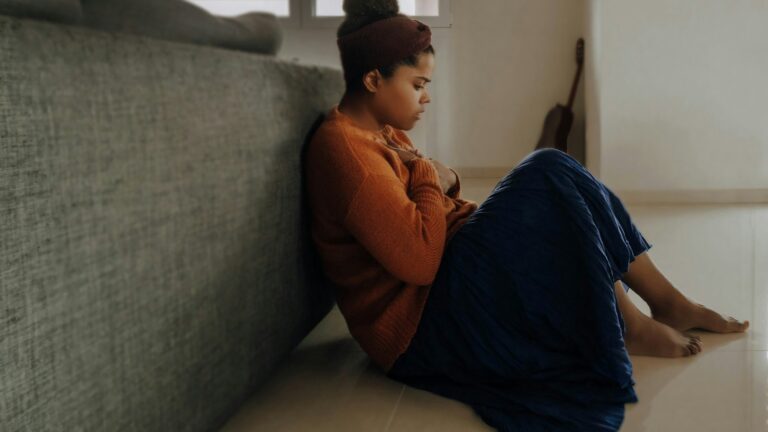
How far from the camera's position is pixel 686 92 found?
407 centimetres

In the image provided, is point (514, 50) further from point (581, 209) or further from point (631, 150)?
point (581, 209)

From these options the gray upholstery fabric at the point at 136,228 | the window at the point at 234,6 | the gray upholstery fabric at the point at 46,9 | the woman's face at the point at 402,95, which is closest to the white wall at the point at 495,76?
the woman's face at the point at 402,95

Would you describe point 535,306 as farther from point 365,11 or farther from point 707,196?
point 707,196

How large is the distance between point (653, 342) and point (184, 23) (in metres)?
1.15

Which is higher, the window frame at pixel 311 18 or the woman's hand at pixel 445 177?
the window frame at pixel 311 18

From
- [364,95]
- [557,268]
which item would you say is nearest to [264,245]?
[364,95]

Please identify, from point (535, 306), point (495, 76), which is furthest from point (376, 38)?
point (495, 76)

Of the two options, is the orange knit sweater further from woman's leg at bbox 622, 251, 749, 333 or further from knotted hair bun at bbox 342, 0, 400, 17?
woman's leg at bbox 622, 251, 749, 333

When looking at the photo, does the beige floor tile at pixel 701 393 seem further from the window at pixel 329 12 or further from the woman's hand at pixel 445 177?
the window at pixel 329 12

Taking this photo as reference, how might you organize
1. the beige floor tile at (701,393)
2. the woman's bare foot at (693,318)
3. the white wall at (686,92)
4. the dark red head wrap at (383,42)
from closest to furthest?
the beige floor tile at (701,393), the dark red head wrap at (383,42), the woman's bare foot at (693,318), the white wall at (686,92)

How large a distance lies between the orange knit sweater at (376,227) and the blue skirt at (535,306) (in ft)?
0.18

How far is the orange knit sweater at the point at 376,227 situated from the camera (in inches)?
58.8

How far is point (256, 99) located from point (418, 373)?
63cm

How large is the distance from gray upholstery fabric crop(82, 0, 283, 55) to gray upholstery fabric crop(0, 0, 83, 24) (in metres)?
0.05
